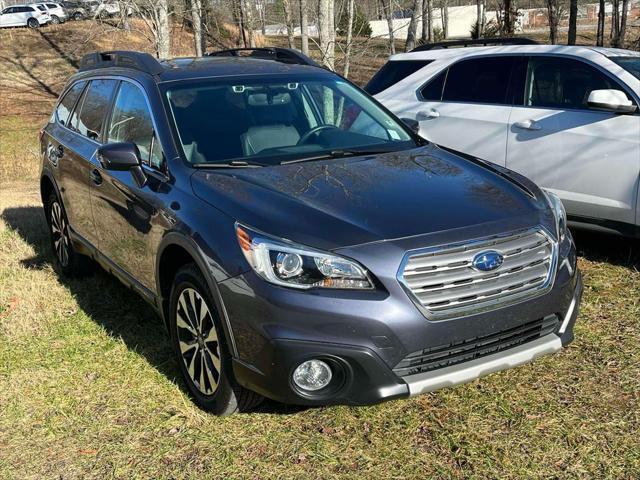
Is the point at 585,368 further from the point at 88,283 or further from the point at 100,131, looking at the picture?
the point at 88,283

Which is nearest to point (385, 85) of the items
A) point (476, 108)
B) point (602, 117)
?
point (476, 108)

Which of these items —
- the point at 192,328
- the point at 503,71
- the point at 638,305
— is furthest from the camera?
the point at 503,71

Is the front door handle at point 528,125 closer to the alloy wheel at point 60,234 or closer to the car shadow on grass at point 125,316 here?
the car shadow on grass at point 125,316

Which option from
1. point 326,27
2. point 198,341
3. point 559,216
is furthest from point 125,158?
point 326,27

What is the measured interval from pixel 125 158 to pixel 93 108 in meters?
1.52

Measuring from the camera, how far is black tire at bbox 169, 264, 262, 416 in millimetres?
3266

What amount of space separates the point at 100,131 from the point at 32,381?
1717 millimetres

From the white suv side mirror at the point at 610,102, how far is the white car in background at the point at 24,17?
40.1 meters

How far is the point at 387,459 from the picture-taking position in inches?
125

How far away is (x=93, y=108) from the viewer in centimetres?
504

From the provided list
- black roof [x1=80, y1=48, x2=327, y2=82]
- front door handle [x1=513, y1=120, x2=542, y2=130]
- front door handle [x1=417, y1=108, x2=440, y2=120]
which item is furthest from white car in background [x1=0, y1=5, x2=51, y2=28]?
front door handle [x1=513, y1=120, x2=542, y2=130]

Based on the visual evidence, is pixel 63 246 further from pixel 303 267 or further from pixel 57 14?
pixel 57 14

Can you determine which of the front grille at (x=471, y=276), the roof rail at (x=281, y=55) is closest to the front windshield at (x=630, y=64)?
the roof rail at (x=281, y=55)

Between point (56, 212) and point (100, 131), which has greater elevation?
point (100, 131)
